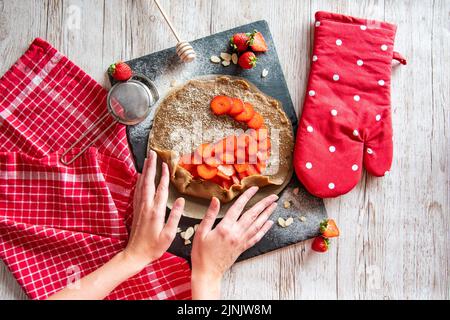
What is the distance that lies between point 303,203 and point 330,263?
234mm

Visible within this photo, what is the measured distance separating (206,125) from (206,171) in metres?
0.17

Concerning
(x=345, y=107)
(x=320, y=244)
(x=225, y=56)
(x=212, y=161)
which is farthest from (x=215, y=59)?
(x=320, y=244)

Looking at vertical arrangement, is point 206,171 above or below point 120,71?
below

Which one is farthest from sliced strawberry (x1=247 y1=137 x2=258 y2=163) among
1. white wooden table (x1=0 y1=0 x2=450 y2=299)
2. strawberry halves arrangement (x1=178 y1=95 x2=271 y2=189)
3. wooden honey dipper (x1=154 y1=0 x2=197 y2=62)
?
wooden honey dipper (x1=154 y1=0 x2=197 y2=62)

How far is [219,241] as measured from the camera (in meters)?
1.55

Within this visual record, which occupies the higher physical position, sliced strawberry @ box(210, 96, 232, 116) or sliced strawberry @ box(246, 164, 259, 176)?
sliced strawberry @ box(210, 96, 232, 116)

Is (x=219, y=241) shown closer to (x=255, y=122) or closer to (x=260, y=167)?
(x=260, y=167)

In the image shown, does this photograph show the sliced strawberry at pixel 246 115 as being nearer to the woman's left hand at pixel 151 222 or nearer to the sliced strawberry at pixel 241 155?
the sliced strawberry at pixel 241 155

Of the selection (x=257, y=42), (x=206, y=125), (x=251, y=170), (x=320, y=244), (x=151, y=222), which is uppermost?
(x=257, y=42)

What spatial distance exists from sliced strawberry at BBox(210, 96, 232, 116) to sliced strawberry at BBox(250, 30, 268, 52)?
8.1 inches

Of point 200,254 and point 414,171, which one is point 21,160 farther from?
point 414,171

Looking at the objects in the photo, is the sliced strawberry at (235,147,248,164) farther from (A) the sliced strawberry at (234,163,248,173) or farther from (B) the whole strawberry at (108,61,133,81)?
(B) the whole strawberry at (108,61,133,81)

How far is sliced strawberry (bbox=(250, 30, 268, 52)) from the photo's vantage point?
1646 millimetres

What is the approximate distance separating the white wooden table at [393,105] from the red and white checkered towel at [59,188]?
99 millimetres
